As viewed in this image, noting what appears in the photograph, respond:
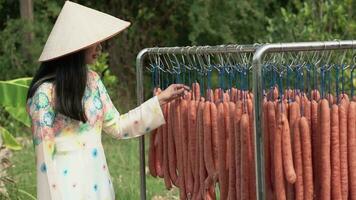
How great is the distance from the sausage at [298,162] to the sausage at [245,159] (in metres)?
0.22

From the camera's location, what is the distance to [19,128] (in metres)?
12.8

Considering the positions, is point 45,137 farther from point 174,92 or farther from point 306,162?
point 306,162

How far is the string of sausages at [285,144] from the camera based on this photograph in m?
3.45

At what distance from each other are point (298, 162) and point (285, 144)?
0.32 ft

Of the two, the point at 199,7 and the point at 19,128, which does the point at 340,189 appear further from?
the point at 199,7

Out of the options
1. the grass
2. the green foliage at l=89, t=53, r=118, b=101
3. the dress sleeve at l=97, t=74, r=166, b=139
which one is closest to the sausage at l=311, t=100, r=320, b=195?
the dress sleeve at l=97, t=74, r=166, b=139

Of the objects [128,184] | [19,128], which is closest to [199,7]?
[19,128]

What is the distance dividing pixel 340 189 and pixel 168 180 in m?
1.25

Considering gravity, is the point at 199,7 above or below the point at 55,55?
above

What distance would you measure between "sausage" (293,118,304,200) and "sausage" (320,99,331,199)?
9cm

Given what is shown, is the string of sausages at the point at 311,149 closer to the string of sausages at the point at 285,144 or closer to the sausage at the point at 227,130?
the string of sausages at the point at 285,144

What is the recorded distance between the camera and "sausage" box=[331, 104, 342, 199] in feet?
11.4

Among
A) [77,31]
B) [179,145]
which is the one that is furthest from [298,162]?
[77,31]

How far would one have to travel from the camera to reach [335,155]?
347cm
